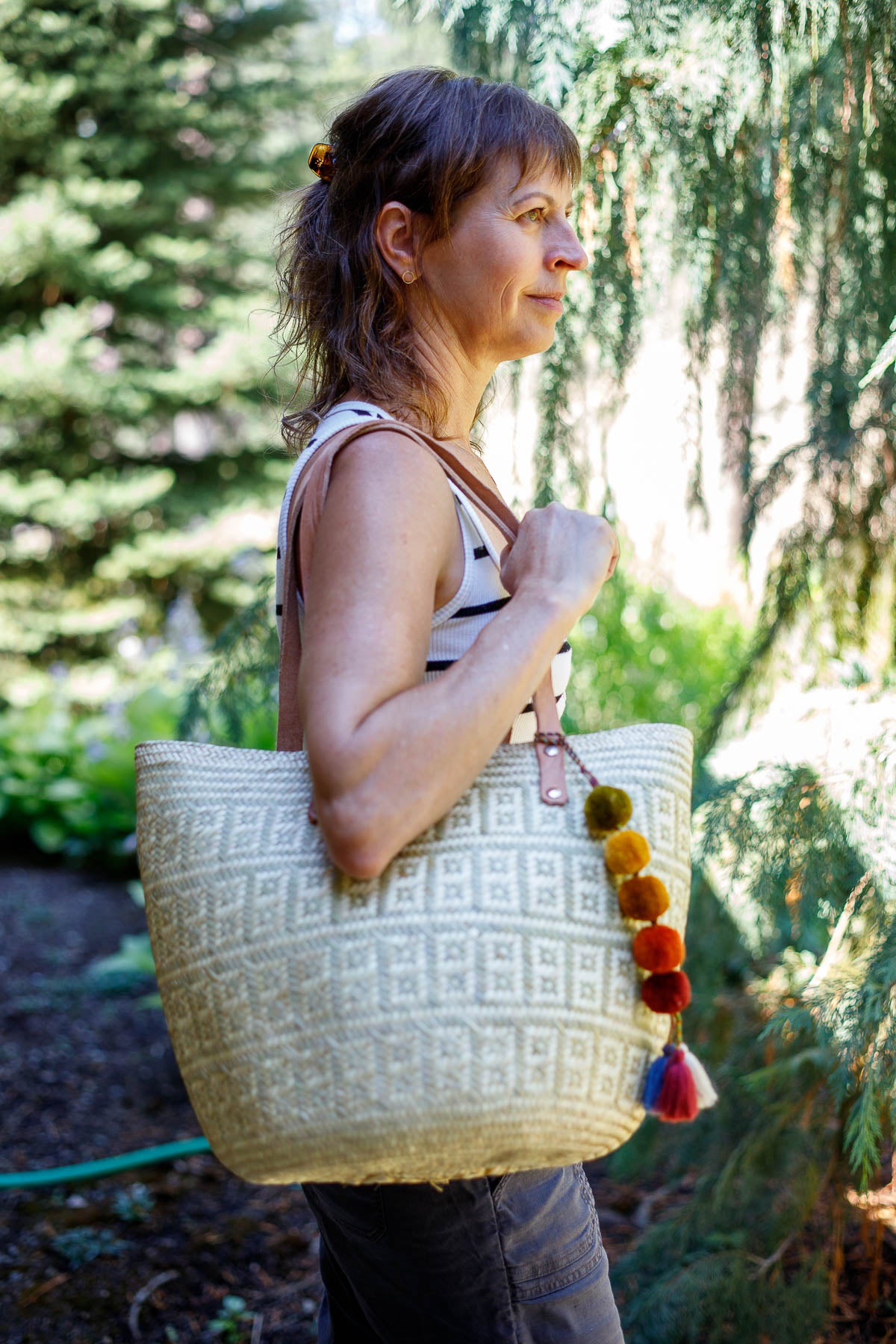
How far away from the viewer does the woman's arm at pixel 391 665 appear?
36.1 inches

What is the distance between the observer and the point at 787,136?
5.74 feet

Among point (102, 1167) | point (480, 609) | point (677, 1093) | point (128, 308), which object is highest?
point (480, 609)

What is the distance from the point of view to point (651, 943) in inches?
37.9

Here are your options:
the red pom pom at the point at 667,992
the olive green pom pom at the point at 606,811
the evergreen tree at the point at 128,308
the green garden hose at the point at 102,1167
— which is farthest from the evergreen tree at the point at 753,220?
the evergreen tree at the point at 128,308

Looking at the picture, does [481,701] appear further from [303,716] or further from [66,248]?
[66,248]

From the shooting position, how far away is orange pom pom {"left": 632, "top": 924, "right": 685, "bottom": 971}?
956 mm

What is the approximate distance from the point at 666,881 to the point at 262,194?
9245mm

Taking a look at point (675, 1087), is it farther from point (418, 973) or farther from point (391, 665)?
point (391, 665)

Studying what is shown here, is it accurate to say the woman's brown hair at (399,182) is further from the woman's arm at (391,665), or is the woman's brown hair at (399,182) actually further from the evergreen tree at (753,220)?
the evergreen tree at (753,220)

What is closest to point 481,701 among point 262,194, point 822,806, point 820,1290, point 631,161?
point 822,806

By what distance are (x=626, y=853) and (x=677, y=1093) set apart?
0.72ft

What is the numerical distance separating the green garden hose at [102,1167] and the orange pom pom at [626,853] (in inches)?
94.1

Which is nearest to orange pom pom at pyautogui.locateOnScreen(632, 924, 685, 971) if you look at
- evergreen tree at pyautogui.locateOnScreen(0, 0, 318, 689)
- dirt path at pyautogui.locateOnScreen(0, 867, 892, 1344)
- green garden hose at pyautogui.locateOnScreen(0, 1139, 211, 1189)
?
dirt path at pyautogui.locateOnScreen(0, 867, 892, 1344)

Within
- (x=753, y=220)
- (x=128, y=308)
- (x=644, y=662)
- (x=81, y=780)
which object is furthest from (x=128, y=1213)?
(x=128, y=308)
